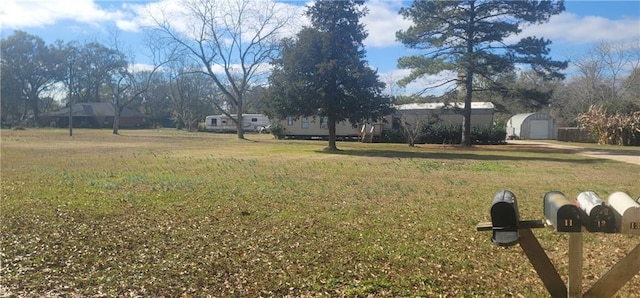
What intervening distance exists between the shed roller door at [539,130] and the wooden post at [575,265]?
46.2m

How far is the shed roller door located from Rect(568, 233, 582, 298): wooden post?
46.2 metres

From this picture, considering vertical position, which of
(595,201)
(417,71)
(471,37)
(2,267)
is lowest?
(2,267)

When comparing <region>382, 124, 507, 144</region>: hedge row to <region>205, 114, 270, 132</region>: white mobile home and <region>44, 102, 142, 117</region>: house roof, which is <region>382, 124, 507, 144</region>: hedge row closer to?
<region>205, 114, 270, 132</region>: white mobile home

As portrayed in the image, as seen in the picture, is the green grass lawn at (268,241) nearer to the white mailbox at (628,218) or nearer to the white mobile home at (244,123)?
the white mailbox at (628,218)

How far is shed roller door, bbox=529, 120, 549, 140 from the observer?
4488 cm

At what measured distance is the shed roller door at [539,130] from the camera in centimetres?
4488

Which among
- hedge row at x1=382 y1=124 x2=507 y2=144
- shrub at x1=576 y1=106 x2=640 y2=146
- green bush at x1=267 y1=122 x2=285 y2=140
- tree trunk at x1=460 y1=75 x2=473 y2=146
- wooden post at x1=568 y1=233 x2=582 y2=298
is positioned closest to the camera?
wooden post at x1=568 y1=233 x2=582 y2=298

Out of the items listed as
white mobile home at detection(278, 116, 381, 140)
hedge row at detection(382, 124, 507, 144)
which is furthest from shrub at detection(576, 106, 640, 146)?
white mobile home at detection(278, 116, 381, 140)

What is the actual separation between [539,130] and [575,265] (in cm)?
4654

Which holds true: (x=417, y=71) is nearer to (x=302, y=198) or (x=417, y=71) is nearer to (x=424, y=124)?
(x=424, y=124)

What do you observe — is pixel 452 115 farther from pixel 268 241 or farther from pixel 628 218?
pixel 628 218

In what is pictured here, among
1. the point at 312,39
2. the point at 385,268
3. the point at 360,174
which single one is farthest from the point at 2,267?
the point at 312,39

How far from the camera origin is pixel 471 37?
28047mm

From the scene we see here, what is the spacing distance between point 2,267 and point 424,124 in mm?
31554
